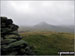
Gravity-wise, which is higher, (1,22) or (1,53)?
(1,22)

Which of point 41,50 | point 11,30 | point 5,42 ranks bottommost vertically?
point 41,50

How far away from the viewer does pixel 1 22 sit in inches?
872

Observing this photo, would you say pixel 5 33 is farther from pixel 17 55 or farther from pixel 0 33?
pixel 17 55

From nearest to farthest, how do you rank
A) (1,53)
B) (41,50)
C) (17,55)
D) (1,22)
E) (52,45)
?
(1,53), (17,55), (1,22), (41,50), (52,45)

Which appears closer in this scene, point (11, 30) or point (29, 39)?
point (11, 30)

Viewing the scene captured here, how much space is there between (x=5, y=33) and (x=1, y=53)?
3.72 metres

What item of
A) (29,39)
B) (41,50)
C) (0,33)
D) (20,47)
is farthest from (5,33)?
(29,39)

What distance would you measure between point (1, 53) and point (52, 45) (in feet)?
55.2

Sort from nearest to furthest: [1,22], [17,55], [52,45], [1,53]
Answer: [1,53]
[17,55]
[1,22]
[52,45]

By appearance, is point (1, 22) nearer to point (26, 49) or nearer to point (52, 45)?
point (26, 49)

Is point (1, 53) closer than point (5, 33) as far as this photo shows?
Yes

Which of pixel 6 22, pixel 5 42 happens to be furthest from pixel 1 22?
pixel 5 42

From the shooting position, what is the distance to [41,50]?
2984 centimetres

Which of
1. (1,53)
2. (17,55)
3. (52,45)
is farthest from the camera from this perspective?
(52,45)
